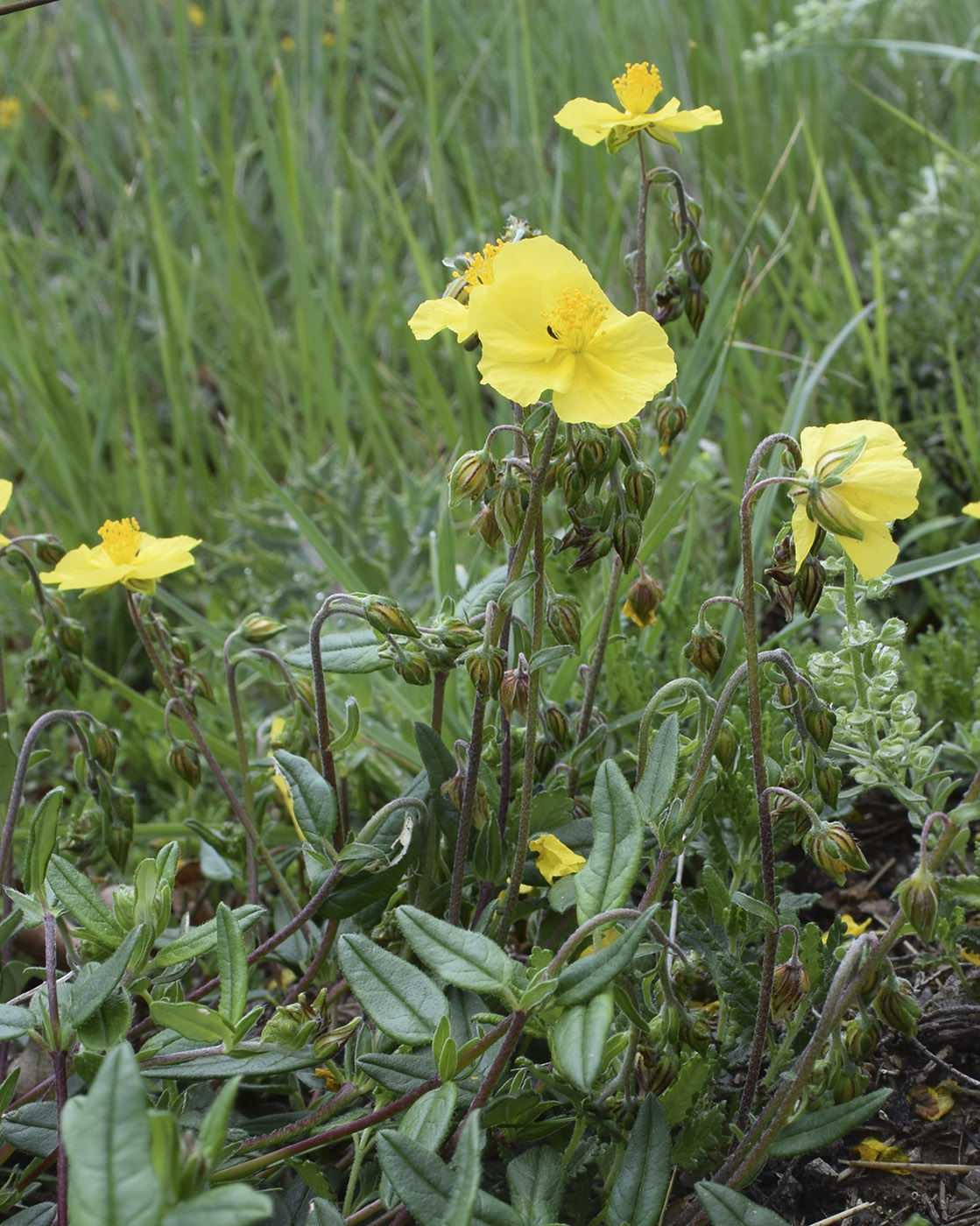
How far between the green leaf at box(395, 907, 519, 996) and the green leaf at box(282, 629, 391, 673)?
1.07 ft

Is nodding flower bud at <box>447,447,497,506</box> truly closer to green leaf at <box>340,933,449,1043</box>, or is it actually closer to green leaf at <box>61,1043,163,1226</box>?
green leaf at <box>340,933,449,1043</box>

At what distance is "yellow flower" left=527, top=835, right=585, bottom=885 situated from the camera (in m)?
1.31

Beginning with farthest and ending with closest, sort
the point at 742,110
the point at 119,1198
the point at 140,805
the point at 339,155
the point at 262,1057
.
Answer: the point at 339,155 → the point at 742,110 → the point at 140,805 → the point at 262,1057 → the point at 119,1198

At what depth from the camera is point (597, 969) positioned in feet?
3.28

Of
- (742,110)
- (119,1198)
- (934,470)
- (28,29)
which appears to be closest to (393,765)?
(119,1198)

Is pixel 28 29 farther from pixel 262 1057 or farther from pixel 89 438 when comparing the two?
pixel 262 1057

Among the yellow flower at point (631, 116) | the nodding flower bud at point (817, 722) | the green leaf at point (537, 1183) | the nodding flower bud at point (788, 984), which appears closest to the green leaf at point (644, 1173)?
the green leaf at point (537, 1183)

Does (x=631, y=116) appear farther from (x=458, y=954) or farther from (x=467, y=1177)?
(x=467, y=1177)

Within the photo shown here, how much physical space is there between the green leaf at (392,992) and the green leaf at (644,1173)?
0.76ft

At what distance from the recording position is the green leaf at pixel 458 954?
3.36 ft

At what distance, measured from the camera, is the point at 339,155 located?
11.9 ft

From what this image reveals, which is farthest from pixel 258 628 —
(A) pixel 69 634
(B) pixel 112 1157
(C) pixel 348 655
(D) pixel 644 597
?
(B) pixel 112 1157

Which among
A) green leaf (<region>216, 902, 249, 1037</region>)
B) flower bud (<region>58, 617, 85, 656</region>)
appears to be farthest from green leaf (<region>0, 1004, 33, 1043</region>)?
flower bud (<region>58, 617, 85, 656</region>)

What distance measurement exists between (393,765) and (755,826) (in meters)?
0.69
